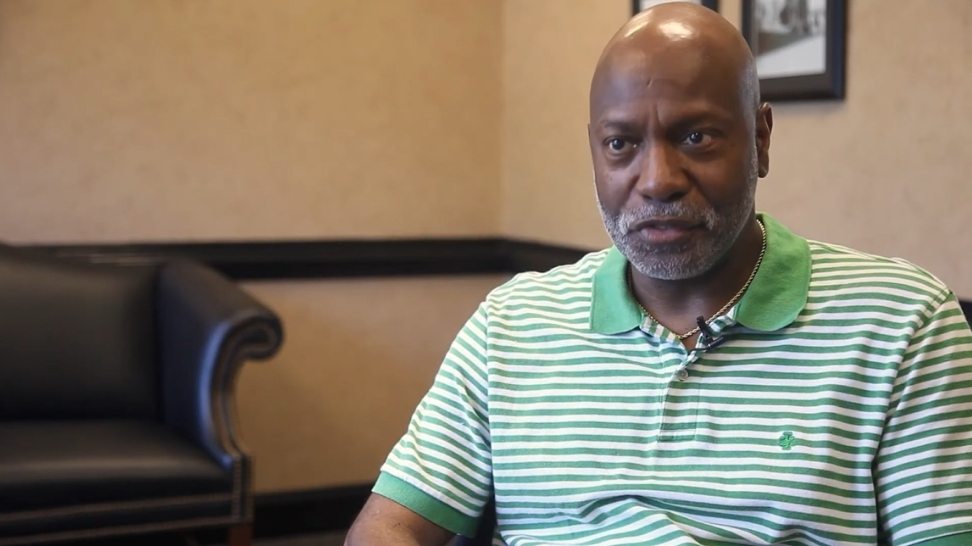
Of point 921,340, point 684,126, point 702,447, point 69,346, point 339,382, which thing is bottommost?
point 339,382

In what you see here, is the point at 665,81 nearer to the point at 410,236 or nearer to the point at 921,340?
the point at 921,340

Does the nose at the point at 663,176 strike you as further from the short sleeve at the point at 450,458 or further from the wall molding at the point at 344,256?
the wall molding at the point at 344,256

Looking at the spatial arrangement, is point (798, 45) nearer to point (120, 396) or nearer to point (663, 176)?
point (663, 176)

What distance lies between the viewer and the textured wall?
3258 millimetres

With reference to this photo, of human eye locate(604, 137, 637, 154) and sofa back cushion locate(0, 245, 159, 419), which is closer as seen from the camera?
human eye locate(604, 137, 637, 154)

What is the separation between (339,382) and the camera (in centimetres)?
361

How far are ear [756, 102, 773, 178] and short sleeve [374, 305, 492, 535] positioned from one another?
42 centimetres

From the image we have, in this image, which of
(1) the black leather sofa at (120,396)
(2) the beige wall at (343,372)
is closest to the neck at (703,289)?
(1) the black leather sofa at (120,396)

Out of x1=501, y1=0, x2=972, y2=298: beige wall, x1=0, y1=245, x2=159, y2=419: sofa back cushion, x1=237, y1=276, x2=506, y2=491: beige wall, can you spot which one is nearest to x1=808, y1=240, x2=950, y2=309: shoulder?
x1=501, y1=0, x2=972, y2=298: beige wall

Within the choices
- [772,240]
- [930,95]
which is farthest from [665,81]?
[930,95]

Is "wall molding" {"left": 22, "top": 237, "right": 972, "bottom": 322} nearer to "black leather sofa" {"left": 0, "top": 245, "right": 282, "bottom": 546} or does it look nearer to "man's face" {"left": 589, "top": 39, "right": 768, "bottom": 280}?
"black leather sofa" {"left": 0, "top": 245, "right": 282, "bottom": 546}

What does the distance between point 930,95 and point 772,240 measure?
77 cm

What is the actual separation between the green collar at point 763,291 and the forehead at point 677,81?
0.20 m

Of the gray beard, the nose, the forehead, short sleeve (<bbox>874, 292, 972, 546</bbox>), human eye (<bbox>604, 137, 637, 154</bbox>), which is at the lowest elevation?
short sleeve (<bbox>874, 292, 972, 546</bbox>)
